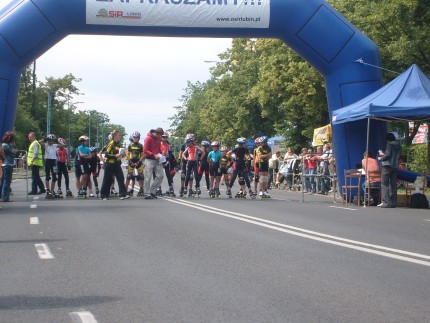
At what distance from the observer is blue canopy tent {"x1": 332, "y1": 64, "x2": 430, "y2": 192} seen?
1805 cm

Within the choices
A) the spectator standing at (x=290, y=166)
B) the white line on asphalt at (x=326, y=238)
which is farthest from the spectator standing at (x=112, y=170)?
the spectator standing at (x=290, y=166)

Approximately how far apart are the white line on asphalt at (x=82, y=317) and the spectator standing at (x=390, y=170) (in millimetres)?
13361

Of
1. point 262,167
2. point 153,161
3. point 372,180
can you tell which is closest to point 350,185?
point 372,180

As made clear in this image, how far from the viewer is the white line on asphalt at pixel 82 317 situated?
19.9 ft

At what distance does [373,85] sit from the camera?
69.2ft

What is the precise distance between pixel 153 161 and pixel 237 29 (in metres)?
4.19

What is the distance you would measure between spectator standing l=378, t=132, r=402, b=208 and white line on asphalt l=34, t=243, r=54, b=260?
10.3 m

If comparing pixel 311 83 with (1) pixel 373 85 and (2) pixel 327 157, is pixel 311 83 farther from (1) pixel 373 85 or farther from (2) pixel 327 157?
(1) pixel 373 85

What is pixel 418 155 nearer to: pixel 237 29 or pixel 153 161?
pixel 237 29

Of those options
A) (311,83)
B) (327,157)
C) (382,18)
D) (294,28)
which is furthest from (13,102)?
(311,83)

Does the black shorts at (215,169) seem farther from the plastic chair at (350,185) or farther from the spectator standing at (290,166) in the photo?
the spectator standing at (290,166)

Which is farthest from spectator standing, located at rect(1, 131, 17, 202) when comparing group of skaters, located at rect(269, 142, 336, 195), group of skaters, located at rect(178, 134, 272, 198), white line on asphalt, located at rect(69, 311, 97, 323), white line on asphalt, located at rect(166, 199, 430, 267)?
white line on asphalt, located at rect(69, 311, 97, 323)

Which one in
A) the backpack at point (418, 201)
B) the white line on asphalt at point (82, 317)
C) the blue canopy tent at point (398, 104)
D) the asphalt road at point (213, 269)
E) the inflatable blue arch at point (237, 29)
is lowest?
the white line on asphalt at point (82, 317)

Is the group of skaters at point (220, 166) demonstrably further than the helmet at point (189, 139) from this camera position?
No
